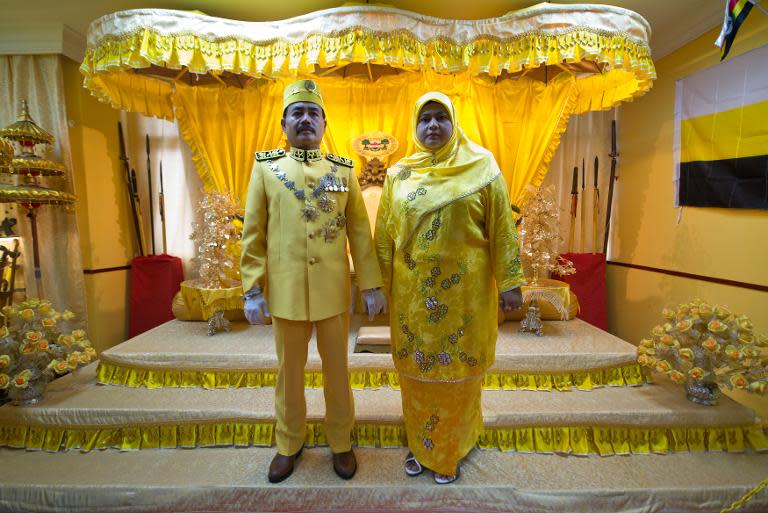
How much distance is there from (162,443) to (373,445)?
123 cm

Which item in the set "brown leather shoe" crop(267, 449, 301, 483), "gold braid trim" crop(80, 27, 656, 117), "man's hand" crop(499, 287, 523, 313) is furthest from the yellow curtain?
"brown leather shoe" crop(267, 449, 301, 483)

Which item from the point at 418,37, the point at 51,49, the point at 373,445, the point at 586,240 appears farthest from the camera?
the point at 586,240

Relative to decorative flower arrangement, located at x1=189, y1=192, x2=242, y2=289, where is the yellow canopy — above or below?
above

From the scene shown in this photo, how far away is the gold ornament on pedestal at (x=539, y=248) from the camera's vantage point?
2.93 meters

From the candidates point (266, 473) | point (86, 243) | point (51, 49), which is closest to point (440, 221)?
point (266, 473)

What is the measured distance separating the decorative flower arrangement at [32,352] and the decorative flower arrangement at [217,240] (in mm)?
963

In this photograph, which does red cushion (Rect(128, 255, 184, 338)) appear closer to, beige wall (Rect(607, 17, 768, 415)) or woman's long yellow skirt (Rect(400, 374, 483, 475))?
woman's long yellow skirt (Rect(400, 374, 483, 475))

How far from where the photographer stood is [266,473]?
5.98ft

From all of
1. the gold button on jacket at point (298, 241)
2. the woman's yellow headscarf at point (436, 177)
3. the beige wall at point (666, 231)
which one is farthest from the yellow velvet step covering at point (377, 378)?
the woman's yellow headscarf at point (436, 177)

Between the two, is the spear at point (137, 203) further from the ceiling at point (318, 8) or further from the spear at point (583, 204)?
the spear at point (583, 204)

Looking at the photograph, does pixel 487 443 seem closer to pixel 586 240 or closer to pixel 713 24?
pixel 586 240

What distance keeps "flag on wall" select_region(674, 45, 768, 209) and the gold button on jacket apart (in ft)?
9.35

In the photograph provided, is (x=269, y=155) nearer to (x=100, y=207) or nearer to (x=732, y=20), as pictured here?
(x=732, y=20)

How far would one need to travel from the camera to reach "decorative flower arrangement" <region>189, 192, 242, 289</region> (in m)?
2.99
